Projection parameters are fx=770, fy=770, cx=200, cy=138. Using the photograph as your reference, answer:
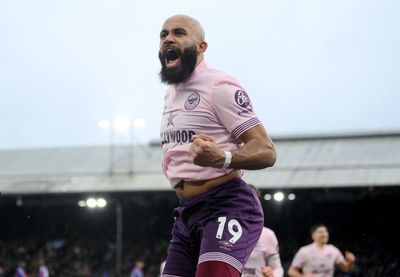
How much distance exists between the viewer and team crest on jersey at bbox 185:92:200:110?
419cm

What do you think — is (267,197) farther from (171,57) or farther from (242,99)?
(242,99)

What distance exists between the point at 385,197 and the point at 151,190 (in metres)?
8.53

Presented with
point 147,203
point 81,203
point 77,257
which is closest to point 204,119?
point 147,203

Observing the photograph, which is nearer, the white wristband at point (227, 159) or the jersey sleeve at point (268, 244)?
the white wristband at point (227, 159)

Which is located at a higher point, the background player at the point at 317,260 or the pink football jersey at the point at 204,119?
the background player at the point at 317,260

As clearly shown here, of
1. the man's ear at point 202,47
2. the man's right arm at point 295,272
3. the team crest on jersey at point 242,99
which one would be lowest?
the team crest on jersey at point 242,99

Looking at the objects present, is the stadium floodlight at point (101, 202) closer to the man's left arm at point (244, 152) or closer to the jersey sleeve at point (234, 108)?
the jersey sleeve at point (234, 108)

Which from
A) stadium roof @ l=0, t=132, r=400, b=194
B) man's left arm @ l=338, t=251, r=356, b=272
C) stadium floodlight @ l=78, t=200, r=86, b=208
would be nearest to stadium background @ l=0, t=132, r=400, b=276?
stadium roof @ l=0, t=132, r=400, b=194

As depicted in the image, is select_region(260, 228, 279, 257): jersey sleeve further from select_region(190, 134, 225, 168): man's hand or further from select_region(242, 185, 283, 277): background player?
select_region(190, 134, 225, 168): man's hand

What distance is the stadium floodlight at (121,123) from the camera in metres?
32.4

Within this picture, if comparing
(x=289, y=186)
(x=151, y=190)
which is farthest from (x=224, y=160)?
(x=151, y=190)

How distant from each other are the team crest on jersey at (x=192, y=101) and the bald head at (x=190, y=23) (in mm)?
334

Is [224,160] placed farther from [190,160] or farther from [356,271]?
[356,271]

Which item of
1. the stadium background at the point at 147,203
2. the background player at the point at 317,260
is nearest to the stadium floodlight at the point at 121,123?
the stadium background at the point at 147,203
